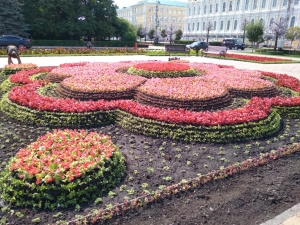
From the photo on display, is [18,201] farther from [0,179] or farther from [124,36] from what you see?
[124,36]

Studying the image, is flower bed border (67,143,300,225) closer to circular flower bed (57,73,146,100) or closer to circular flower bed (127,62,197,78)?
circular flower bed (57,73,146,100)

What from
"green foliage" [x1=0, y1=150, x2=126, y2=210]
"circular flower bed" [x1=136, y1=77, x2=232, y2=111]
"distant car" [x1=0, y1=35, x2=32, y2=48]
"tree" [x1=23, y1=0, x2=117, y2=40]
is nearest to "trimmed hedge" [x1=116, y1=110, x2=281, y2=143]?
"circular flower bed" [x1=136, y1=77, x2=232, y2=111]

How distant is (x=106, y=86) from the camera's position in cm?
716

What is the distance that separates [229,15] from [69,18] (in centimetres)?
3672

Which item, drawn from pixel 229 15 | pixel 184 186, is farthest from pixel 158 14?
pixel 184 186

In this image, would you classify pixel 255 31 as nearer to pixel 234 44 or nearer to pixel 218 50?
pixel 234 44

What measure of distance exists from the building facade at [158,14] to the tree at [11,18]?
168 feet

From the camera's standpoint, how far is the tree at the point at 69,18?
3031 cm

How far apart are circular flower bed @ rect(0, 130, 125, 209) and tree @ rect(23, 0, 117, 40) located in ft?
98.6

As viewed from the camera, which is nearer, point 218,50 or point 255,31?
point 218,50

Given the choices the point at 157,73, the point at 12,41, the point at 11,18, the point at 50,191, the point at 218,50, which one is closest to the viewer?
the point at 50,191

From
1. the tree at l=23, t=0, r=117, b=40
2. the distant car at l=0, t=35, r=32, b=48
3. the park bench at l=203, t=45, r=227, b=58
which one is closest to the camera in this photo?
the park bench at l=203, t=45, r=227, b=58

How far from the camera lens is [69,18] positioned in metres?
31.3

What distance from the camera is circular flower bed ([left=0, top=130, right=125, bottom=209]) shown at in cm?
314
